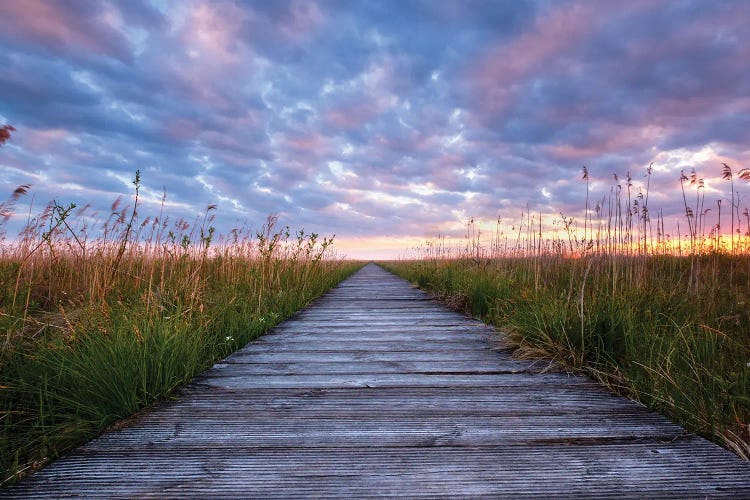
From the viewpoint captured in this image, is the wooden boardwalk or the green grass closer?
the wooden boardwalk

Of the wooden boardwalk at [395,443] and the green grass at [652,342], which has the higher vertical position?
the green grass at [652,342]

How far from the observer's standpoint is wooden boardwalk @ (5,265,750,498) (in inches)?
43.4

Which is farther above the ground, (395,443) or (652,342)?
(652,342)

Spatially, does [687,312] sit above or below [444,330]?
above

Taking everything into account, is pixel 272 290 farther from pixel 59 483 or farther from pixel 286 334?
pixel 59 483

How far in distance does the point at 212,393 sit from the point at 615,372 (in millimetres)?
2067

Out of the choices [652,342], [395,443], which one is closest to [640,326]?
[652,342]

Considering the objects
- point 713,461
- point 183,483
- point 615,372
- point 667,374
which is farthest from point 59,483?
point 615,372

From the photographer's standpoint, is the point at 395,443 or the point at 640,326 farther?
the point at 640,326

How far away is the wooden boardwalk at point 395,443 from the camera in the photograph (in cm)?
110

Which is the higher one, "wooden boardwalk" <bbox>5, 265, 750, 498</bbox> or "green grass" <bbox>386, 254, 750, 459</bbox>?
"green grass" <bbox>386, 254, 750, 459</bbox>

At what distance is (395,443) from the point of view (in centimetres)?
135

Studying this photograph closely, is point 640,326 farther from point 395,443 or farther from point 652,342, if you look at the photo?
point 395,443

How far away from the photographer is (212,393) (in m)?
1.88
